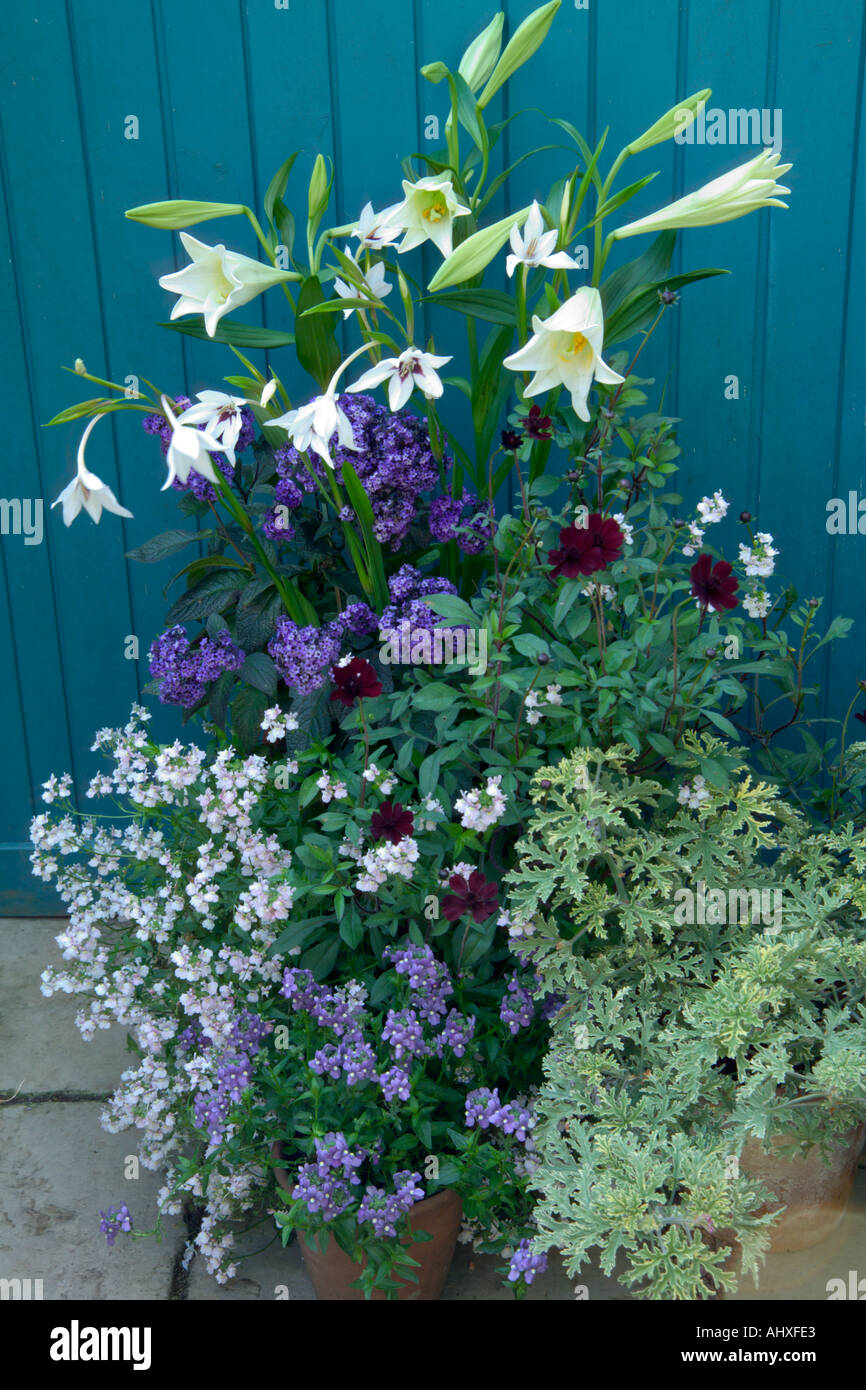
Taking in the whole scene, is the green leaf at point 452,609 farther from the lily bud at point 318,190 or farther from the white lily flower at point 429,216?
the lily bud at point 318,190

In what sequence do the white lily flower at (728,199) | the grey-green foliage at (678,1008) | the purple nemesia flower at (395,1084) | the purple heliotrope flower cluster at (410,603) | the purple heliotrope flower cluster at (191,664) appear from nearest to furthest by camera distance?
the grey-green foliage at (678,1008)
the purple nemesia flower at (395,1084)
the white lily flower at (728,199)
the purple heliotrope flower cluster at (410,603)
the purple heliotrope flower cluster at (191,664)

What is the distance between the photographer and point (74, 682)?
9.10ft

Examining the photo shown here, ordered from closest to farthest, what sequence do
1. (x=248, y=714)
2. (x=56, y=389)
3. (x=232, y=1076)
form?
(x=232, y=1076)
(x=248, y=714)
(x=56, y=389)

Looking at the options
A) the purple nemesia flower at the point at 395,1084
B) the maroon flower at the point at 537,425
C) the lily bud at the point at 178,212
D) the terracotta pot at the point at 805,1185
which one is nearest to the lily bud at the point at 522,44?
the lily bud at the point at 178,212

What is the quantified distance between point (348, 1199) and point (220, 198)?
2.02 m

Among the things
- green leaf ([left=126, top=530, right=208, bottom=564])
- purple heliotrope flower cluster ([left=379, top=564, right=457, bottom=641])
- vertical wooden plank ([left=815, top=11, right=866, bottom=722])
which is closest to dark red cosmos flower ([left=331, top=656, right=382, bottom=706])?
purple heliotrope flower cluster ([left=379, top=564, right=457, bottom=641])

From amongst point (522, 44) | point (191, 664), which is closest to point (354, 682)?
point (191, 664)

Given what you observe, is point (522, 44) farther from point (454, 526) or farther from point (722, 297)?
point (454, 526)

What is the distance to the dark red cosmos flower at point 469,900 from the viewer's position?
5.50 ft

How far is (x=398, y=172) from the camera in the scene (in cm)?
236

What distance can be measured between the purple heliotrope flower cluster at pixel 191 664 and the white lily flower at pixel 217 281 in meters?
0.58

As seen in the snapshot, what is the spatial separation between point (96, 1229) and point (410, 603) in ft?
4.17

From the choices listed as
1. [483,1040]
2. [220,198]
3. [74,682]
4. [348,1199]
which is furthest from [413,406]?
[348,1199]

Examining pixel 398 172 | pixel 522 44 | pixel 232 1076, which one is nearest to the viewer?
pixel 232 1076
